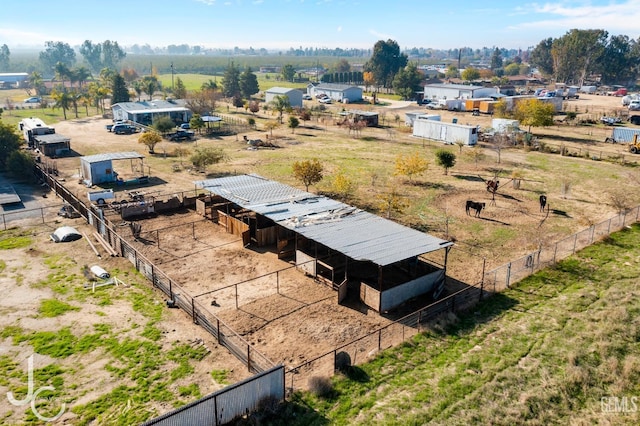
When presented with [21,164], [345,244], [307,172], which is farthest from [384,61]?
[345,244]

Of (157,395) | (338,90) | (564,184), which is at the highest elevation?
(338,90)

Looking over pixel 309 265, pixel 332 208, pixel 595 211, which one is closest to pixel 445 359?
pixel 309 265

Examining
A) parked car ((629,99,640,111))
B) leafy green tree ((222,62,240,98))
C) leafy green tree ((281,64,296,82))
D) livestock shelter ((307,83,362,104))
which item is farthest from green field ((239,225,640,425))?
leafy green tree ((281,64,296,82))

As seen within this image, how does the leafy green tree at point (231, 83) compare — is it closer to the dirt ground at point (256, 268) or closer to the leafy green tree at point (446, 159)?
the dirt ground at point (256, 268)

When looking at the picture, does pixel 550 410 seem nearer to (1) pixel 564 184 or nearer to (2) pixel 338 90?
(1) pixel 564 184

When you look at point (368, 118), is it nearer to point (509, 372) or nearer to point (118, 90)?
point (118, 90)

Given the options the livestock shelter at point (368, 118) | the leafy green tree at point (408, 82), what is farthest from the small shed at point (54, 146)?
the leafy green tree at point (408, 82)
